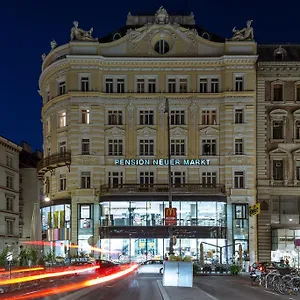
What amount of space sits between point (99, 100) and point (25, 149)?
142 feet

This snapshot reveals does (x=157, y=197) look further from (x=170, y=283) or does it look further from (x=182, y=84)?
(x=170, y=283)

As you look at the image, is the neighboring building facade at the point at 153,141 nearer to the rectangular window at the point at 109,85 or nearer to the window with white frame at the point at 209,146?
the window with white frame at the point at 209,146

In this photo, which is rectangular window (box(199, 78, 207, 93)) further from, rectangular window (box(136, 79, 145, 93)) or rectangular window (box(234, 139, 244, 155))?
rectangular window (box(234, 139, 244, 155))

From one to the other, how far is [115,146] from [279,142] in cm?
1710

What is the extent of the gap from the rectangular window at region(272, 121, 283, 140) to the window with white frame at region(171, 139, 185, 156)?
957cm

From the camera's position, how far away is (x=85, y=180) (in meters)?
74.8

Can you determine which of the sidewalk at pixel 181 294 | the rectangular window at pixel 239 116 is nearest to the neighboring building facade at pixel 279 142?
the rectangular window at pixel 239 116

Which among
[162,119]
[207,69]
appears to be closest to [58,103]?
[162,119]

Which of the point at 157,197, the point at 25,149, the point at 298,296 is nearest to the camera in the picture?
the point at 298,296

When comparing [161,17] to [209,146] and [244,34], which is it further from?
[209,146]

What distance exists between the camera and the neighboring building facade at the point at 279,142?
7588 centimetres

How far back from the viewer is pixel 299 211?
76125mm

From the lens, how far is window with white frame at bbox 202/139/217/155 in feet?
248

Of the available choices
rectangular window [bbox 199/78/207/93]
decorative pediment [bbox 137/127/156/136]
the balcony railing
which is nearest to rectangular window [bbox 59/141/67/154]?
the balcony railing
